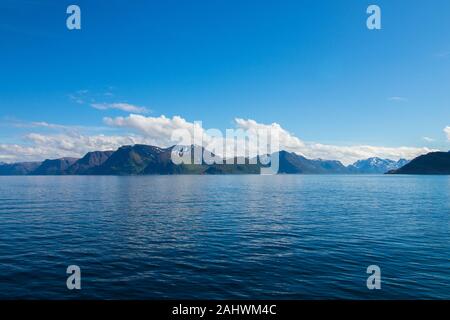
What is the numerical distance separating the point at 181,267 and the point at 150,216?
143ft

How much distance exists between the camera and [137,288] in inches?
1159

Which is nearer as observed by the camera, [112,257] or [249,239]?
[112,257]

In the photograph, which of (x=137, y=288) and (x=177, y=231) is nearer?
(x=137, y=288)

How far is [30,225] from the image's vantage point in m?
63.2

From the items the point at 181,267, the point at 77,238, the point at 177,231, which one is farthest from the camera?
the point at 177,231
